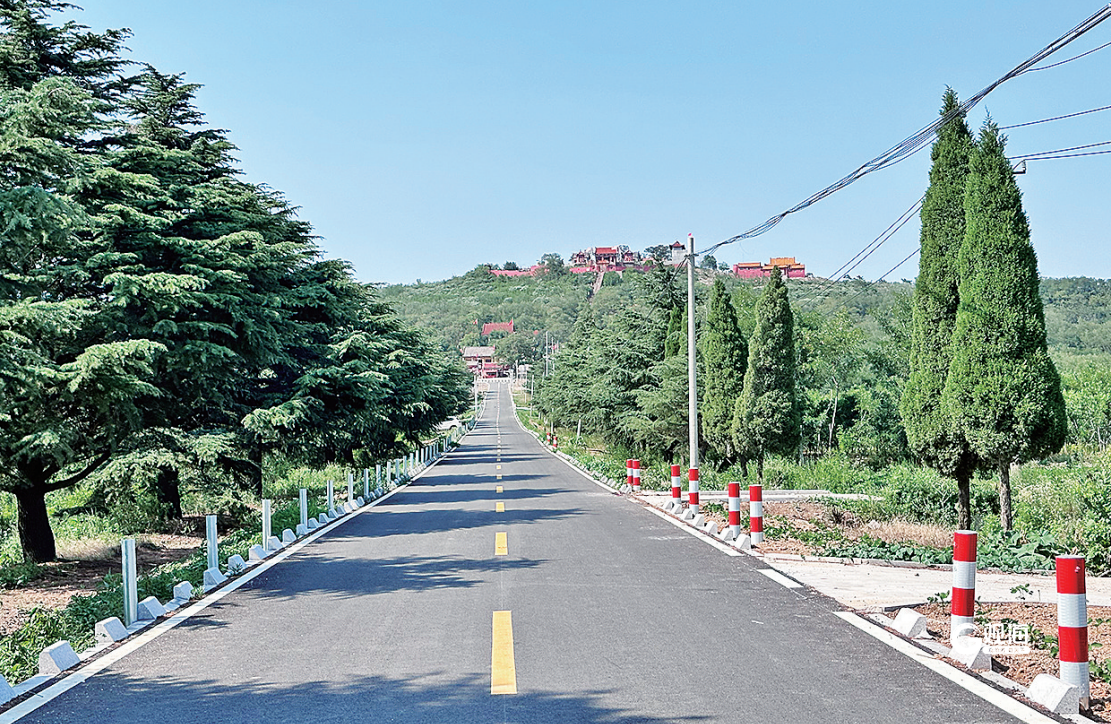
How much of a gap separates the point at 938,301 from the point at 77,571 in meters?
14.2

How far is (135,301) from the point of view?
15.5 m

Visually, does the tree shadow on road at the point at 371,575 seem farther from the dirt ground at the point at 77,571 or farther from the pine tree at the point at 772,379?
the pine tree at the point at 772,379

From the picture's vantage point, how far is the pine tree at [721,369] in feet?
90.5

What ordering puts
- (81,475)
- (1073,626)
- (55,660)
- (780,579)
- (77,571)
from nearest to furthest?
1. (1073,626)
2. (55,660)
3. (780,579)
4. (77,571)
5. (81,475)

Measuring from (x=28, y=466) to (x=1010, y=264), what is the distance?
15.2 metres

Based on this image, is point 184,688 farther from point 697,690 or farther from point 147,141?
point 147,141

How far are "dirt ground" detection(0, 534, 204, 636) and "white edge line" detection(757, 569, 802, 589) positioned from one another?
27.7 ft

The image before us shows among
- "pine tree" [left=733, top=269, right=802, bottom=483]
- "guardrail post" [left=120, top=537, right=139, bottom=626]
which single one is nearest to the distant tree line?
"guardrail post" [left=120, top=537, right=139, bottom=626]

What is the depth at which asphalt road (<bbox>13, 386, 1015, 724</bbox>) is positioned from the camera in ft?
18.9

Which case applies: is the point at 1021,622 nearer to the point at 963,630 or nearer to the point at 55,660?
the point at 963,630

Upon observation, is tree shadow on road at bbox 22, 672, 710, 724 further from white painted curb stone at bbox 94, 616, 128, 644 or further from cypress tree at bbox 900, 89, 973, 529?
cypress tree at bbox 900, 89, 973, 529

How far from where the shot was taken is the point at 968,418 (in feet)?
43.8

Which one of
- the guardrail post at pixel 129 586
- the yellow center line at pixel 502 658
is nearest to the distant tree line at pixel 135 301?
the guardrail post at pixel 129 586

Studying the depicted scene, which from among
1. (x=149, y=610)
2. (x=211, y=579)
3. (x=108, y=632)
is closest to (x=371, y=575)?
(x=211, y=579)
